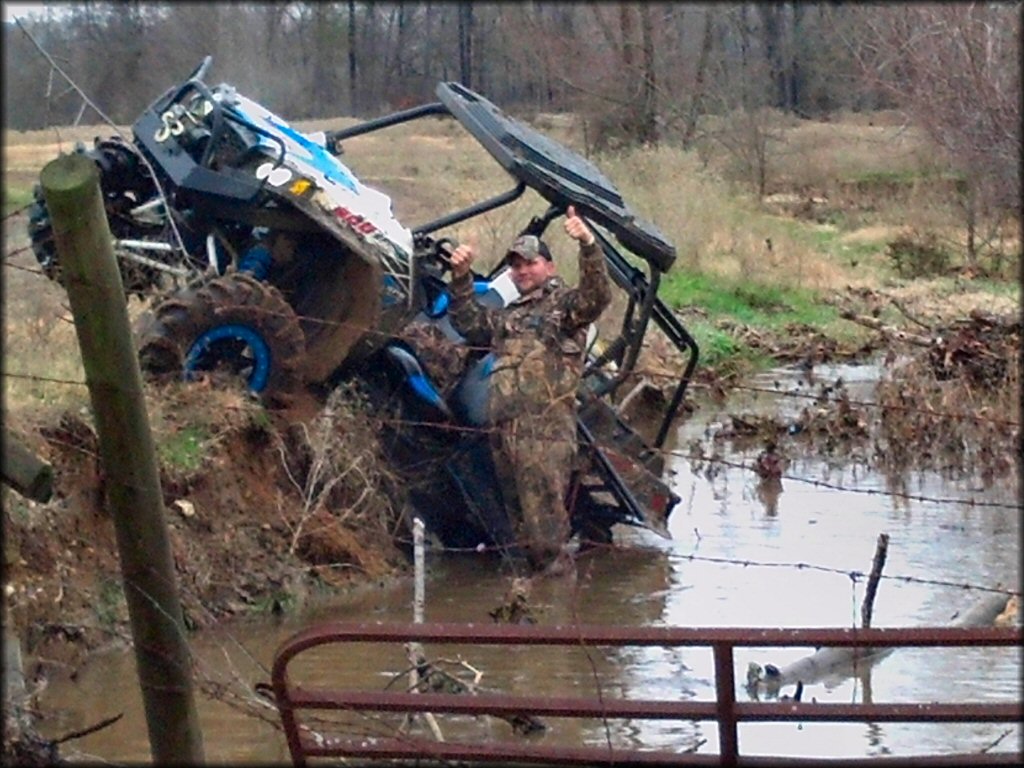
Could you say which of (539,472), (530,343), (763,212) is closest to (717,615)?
(539,472)

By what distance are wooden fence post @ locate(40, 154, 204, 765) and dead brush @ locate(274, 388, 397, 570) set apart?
4.74 m

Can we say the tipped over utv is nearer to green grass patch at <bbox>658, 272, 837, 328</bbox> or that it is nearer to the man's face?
the man's face

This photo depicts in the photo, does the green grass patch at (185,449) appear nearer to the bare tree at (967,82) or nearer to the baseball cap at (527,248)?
the baseball cap at (527,248)

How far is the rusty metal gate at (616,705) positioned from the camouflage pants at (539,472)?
4.62m

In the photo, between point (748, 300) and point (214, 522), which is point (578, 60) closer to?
point (748, 300)

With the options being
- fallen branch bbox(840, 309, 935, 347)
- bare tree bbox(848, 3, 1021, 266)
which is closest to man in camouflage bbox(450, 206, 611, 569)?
fallen branch bbox(840, 309, 935, 347)

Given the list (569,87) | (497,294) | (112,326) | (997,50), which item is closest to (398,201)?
(569,87)

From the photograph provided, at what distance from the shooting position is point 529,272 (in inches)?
391

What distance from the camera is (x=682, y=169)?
30312mm

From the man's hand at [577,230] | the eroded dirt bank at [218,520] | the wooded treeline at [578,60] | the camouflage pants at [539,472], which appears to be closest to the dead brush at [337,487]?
the eroded dirt bank at [218,520]

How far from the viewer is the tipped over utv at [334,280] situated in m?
9.84

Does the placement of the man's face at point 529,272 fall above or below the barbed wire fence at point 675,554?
above

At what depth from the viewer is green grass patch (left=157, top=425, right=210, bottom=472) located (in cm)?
943

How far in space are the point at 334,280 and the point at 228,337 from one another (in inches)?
26.5
